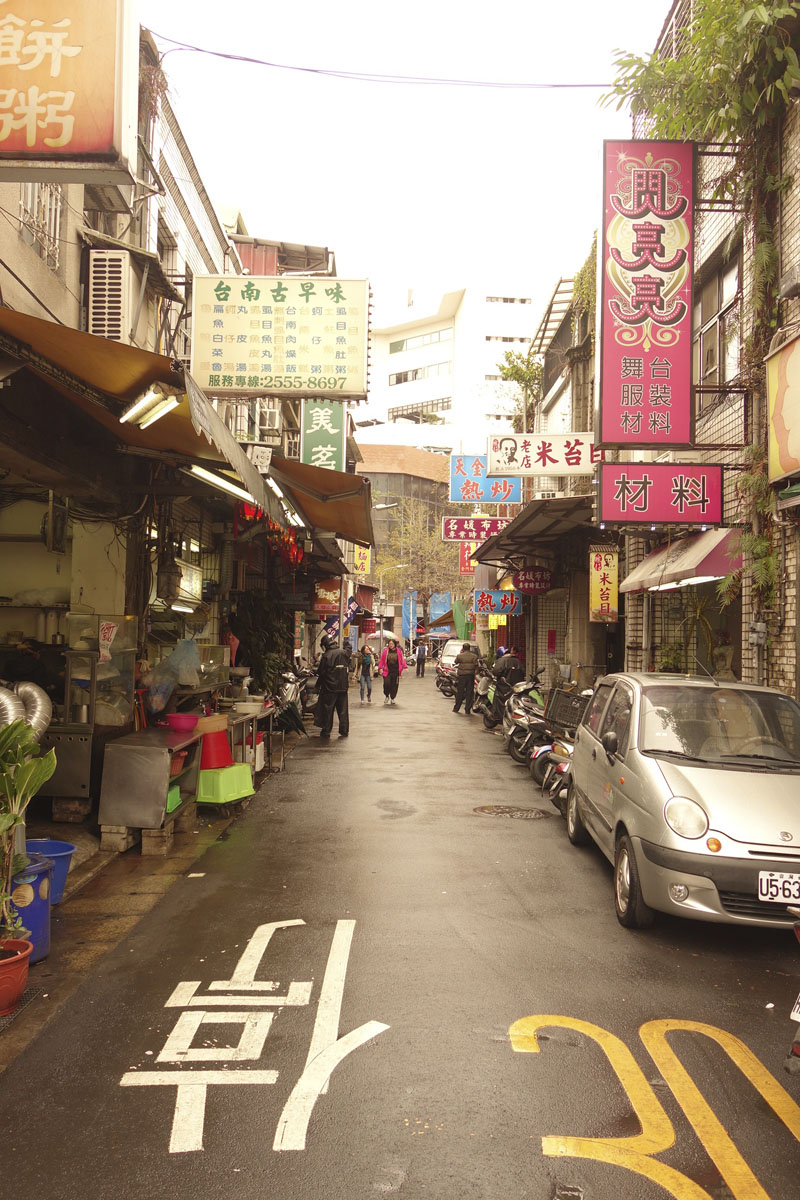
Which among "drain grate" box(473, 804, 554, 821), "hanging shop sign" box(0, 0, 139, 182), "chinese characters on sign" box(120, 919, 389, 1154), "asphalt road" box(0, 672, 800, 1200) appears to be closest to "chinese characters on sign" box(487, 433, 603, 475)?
"drain grate" box(473, 804, 554, 821)

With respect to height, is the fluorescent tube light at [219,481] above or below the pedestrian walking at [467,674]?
above

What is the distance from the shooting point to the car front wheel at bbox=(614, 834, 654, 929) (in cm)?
571

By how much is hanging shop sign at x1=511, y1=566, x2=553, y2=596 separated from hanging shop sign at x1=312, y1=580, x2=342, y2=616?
5.62m

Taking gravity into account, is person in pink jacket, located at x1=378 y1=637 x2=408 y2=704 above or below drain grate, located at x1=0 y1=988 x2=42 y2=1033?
above

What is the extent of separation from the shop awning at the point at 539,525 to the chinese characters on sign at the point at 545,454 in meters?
0.56

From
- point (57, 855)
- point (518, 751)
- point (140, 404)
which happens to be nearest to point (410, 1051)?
point (57, 855)

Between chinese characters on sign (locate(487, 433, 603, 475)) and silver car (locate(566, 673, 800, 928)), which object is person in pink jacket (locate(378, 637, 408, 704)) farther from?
silver car (locate(566, 673, 800, 928))

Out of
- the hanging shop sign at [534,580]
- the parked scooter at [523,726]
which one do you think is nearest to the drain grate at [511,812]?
the parked scooter at [523,726]

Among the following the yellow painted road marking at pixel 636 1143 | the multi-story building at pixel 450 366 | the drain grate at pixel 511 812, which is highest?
the multi-story building at pixel 450 366

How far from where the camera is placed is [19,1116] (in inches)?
138

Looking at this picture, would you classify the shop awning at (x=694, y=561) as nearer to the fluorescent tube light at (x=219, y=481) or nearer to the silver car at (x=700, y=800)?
the silver car at (x=700, y=800)

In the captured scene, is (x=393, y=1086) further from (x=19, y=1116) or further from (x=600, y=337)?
(x=600, y=337)

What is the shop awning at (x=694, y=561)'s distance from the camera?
9.73m

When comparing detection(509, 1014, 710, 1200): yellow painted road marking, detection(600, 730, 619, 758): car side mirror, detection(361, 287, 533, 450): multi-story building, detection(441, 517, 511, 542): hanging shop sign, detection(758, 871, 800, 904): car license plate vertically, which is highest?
detection(361, 287, 533, 450): multi-story building
